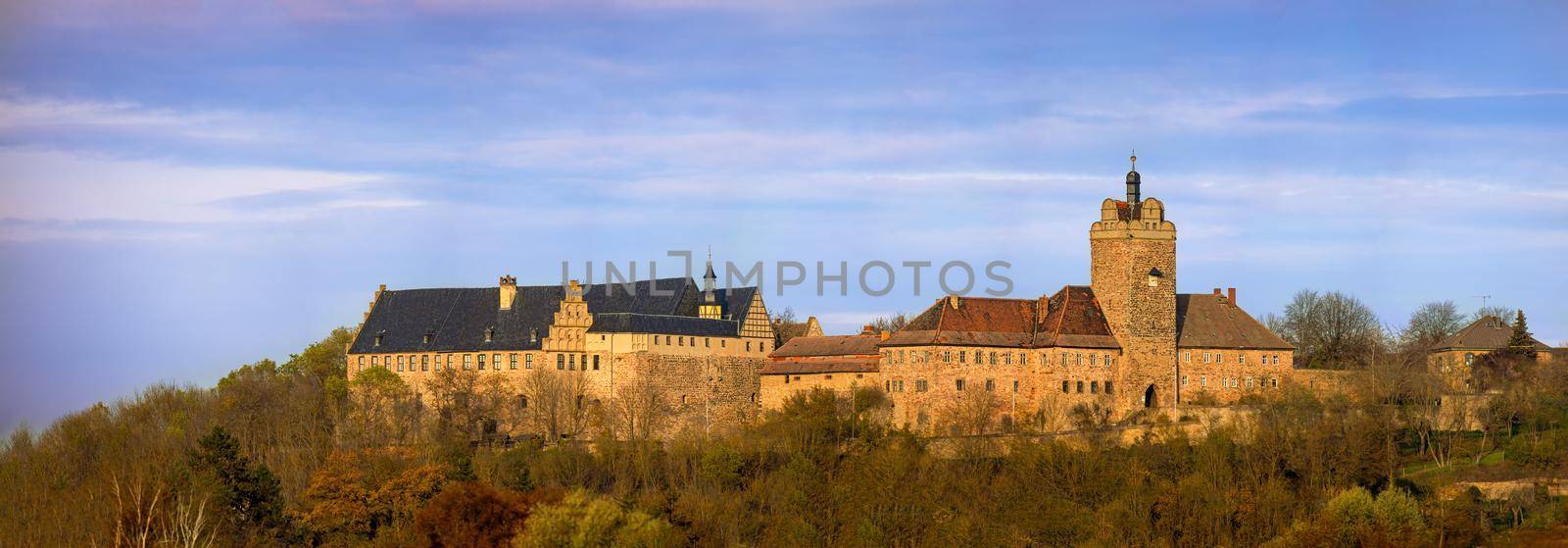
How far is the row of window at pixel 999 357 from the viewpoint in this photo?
267ft

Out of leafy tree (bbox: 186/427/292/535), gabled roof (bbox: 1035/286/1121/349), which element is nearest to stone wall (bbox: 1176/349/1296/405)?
gabled roof (bbox: 1035/286/1121/349)

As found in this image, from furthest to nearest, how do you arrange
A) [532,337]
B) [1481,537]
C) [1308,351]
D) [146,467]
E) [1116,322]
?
[1308,351] < [532,337] < [1116,322] < [146,467] < [1481,537]

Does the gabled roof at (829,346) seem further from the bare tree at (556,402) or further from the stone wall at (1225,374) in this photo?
the stone wall at (1225,374)

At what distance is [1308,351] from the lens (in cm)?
9981

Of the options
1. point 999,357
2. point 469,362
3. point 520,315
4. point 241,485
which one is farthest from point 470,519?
point 520,315

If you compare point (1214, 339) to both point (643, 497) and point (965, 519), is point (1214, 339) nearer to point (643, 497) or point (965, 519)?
point (965, 519)

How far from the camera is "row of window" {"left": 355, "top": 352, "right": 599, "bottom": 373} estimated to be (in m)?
86.6

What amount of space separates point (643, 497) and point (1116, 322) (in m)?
20.0

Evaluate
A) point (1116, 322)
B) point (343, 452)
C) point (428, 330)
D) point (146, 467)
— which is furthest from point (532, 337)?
point (1116, 322)

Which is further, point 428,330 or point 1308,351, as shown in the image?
point 1308,351

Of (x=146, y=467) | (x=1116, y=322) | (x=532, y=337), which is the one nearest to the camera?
(x=146, y=467)

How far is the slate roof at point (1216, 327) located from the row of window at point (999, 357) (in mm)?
3537

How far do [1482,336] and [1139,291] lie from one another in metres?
19.5

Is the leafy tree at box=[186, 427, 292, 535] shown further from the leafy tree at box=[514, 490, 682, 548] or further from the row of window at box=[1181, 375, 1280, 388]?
the row of window at box=[1181, 375, 1280, 388]
